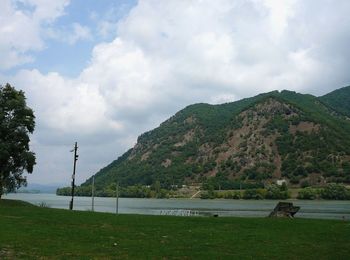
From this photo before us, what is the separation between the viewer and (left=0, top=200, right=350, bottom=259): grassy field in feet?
63.1

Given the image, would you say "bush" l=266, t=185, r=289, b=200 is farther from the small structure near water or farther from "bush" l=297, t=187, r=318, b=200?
the small structure near water

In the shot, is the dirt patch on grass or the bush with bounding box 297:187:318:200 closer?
the dirt patch on grass

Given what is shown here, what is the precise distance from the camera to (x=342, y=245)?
23.3 meters

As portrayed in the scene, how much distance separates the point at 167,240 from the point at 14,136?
3906 centimetres

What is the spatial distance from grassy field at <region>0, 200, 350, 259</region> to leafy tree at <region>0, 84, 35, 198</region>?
25.9 meters

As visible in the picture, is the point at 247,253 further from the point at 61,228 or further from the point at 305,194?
the point at 305,194

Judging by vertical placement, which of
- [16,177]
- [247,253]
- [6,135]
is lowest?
[247,253]

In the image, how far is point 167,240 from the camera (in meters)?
23.9

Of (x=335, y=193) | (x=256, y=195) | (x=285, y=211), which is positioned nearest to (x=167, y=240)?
(x=285, y=211)

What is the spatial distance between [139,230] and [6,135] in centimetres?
3488

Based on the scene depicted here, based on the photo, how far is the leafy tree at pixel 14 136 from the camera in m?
57.5

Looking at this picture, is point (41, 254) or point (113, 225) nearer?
point (41, 254)

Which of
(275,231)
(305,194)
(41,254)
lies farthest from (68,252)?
(305,194)

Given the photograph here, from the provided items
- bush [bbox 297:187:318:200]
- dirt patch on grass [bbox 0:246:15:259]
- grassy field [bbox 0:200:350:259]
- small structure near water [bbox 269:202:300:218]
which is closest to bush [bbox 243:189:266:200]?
bush [bbox 297:187:318:200]
